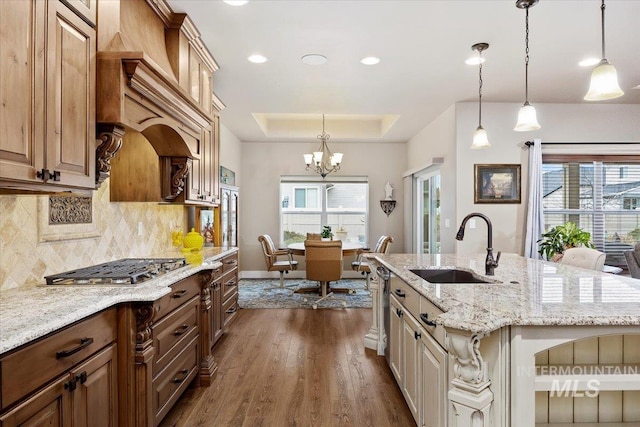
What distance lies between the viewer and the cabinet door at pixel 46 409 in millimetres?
1201

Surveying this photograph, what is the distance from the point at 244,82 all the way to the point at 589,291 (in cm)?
366

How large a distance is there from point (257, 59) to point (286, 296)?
363cm

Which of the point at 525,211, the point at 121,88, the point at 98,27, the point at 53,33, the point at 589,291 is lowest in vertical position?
the point at 589,291

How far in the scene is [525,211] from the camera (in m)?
4.86

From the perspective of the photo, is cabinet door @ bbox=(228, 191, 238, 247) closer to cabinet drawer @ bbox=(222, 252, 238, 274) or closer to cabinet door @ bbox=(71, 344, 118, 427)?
cabinet drawer @ bbox=(222, 252, 238, 274)

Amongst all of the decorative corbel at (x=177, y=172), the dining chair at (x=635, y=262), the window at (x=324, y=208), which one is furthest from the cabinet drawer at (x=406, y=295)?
the window at (x=324, y=208)

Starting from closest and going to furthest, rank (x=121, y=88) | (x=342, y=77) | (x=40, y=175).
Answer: (x=40, y=175) → (x=121, y=88) → (x=342, y=77)

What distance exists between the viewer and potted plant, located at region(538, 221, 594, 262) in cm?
443

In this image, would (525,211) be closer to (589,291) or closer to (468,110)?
(468,110)

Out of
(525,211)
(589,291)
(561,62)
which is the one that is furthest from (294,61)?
(525,211)

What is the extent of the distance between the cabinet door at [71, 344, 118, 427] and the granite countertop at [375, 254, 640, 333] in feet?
4.66

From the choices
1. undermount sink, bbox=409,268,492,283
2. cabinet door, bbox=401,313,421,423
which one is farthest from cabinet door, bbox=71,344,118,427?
undermount sink, bbox=409,268,492,283

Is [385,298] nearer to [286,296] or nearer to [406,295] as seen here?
[406,295]

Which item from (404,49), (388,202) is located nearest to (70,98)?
(404,49)
